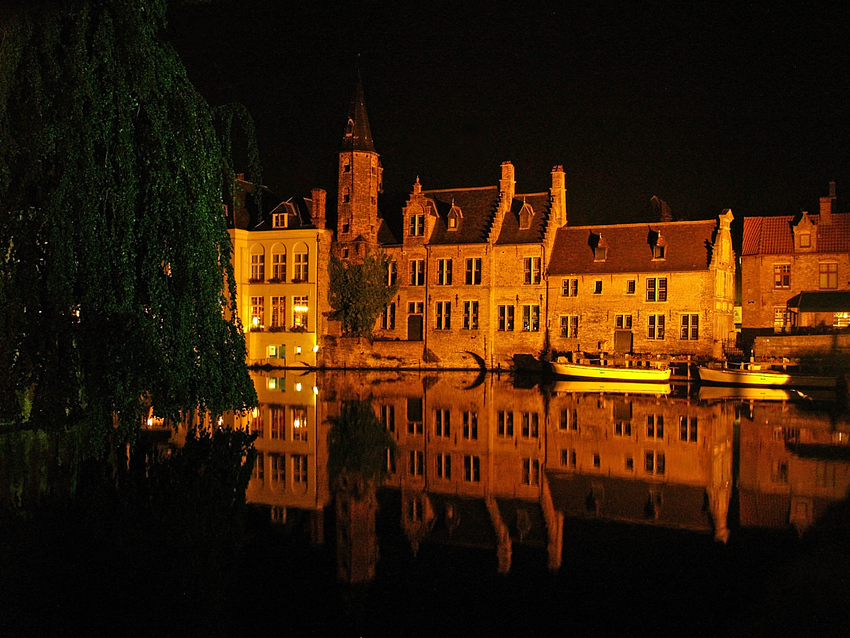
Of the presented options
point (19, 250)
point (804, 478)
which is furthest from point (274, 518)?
point (804, 478)

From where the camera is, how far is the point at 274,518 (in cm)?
955

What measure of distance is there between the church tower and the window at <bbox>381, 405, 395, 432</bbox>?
71.3 feet

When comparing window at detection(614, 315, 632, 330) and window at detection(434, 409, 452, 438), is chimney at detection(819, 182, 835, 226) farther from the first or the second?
window at detection(434, 409, 452, 438)

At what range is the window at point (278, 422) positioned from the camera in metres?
16.5

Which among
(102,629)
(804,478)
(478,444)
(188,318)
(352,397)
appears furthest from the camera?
(352,397)

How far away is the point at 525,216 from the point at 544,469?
3090cm

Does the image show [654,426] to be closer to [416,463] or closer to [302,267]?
[416,463]

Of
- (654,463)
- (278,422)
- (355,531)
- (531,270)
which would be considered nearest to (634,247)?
(531,270)

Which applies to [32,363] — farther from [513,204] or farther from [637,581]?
[513,204]

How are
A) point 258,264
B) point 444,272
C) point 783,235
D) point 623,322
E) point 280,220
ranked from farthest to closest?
point 258,264, point 280,220, point 444,272, point 783,235, point 623,322

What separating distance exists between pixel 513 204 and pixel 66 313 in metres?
37.7

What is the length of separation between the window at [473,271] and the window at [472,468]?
1131 inches

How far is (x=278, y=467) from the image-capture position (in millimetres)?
12852

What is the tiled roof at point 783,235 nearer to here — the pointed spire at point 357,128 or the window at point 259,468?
the pointed spire at point 357,128
